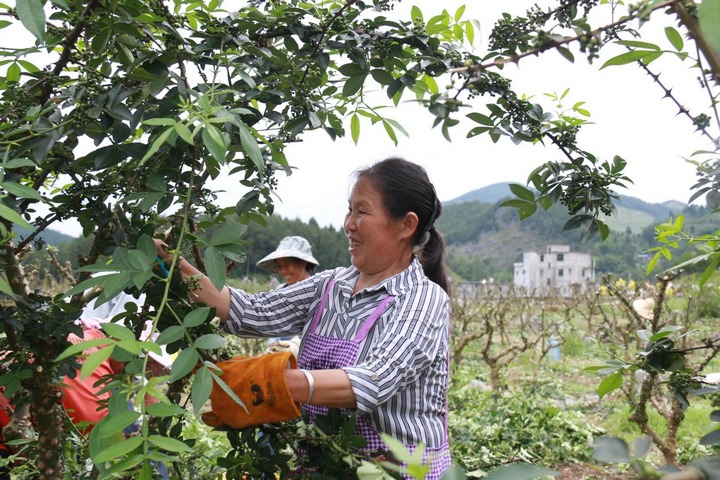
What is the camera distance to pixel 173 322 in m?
1.29

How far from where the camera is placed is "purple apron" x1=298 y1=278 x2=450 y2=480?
1.69 metres

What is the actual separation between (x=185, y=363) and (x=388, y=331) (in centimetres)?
74

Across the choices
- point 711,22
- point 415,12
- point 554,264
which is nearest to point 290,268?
point 415,12

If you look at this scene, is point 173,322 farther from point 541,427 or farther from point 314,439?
point 541,427

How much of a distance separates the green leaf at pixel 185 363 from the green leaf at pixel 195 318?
0.20 feet

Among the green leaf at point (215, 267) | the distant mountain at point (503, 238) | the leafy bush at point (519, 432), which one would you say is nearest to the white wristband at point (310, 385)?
the green leaf at point (215, 267)

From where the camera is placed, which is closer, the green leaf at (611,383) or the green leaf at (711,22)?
the green leaf at (711,22)

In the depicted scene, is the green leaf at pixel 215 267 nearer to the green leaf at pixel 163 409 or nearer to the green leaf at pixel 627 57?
the green leaf at pixel 163 409

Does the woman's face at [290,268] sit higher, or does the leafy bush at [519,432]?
the woman's face at [290,268]

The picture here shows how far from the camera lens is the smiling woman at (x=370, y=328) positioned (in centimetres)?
148

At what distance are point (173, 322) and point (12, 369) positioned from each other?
42cm

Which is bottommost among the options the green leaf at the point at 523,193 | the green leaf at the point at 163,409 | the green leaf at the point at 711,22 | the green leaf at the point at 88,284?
the green leaf at the point at 163,409

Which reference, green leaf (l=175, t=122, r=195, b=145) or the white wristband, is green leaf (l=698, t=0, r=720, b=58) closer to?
green leaf (l=175, t=122, r=195, b=145)

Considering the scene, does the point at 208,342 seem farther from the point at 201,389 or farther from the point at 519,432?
the point at 519,432
